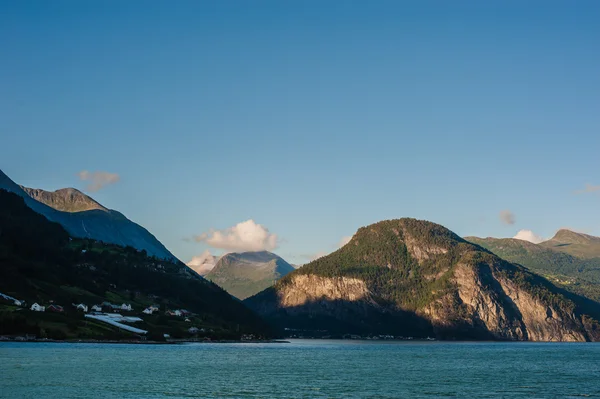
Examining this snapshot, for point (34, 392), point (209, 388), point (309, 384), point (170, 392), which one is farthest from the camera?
point (309, 384)

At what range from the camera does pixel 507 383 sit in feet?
401

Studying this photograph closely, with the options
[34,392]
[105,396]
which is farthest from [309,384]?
[34,392]

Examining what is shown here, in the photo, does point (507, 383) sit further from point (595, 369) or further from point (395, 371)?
point (595, 369)

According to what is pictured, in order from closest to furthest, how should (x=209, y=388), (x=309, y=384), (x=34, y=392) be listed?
(x=34, y=392) < (x=209, y=388) < (x=309, y=384)

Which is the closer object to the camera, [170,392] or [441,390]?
[170,392]

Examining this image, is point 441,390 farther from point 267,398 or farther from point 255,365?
point 255,365

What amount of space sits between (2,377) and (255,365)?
66.1 meters

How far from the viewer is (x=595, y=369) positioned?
6353 inches

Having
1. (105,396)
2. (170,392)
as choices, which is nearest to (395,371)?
(170,392)

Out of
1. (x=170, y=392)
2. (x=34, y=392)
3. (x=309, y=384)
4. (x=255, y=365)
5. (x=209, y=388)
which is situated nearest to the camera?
(x=34, y=392)

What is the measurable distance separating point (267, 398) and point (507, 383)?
5077 centimetres

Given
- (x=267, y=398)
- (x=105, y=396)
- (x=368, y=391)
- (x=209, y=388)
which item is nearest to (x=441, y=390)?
(x=368, y=391)

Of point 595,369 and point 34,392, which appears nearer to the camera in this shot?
point 34,392

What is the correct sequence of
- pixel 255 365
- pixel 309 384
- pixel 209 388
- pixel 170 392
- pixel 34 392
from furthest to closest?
pixel 255 365, pixel 309 384, pixel 209 388, pixel 170 392, pixel 34 392
